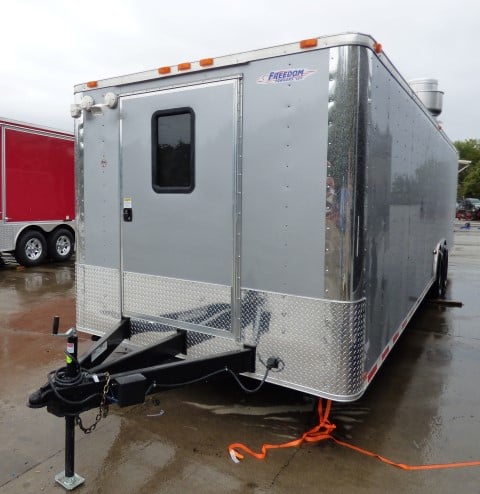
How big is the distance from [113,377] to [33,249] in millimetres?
9652

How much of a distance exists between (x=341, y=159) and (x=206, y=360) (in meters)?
1.58

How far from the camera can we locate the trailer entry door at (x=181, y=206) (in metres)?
3.55

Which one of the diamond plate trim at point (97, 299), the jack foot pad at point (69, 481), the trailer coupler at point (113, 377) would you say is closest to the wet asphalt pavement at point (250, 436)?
the jack foot pad at point (69, 481)

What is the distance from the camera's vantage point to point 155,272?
3.98 m

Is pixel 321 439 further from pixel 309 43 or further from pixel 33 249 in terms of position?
pixel 33 249

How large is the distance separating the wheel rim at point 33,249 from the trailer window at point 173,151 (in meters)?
8.64

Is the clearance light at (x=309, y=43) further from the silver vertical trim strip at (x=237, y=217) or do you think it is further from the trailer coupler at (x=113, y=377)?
the trailer coupler at (x=113, y=377)

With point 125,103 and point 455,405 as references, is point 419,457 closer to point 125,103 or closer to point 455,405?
point 455,405

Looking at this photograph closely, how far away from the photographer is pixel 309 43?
10.1 ft

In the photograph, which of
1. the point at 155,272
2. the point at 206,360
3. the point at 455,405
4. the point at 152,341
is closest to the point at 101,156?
the point at 155,272

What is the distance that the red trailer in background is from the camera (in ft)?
35.0

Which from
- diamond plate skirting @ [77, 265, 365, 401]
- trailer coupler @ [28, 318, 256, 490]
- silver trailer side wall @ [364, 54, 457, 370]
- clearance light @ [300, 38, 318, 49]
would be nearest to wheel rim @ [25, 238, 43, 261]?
diamond plate skirting @ [77, 265, 365, 401]

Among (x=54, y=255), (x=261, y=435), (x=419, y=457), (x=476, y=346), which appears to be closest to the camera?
(x=419, y=457)

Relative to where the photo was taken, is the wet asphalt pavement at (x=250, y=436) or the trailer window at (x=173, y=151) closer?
the wet asphalt pavement at (x=250, y=436)
